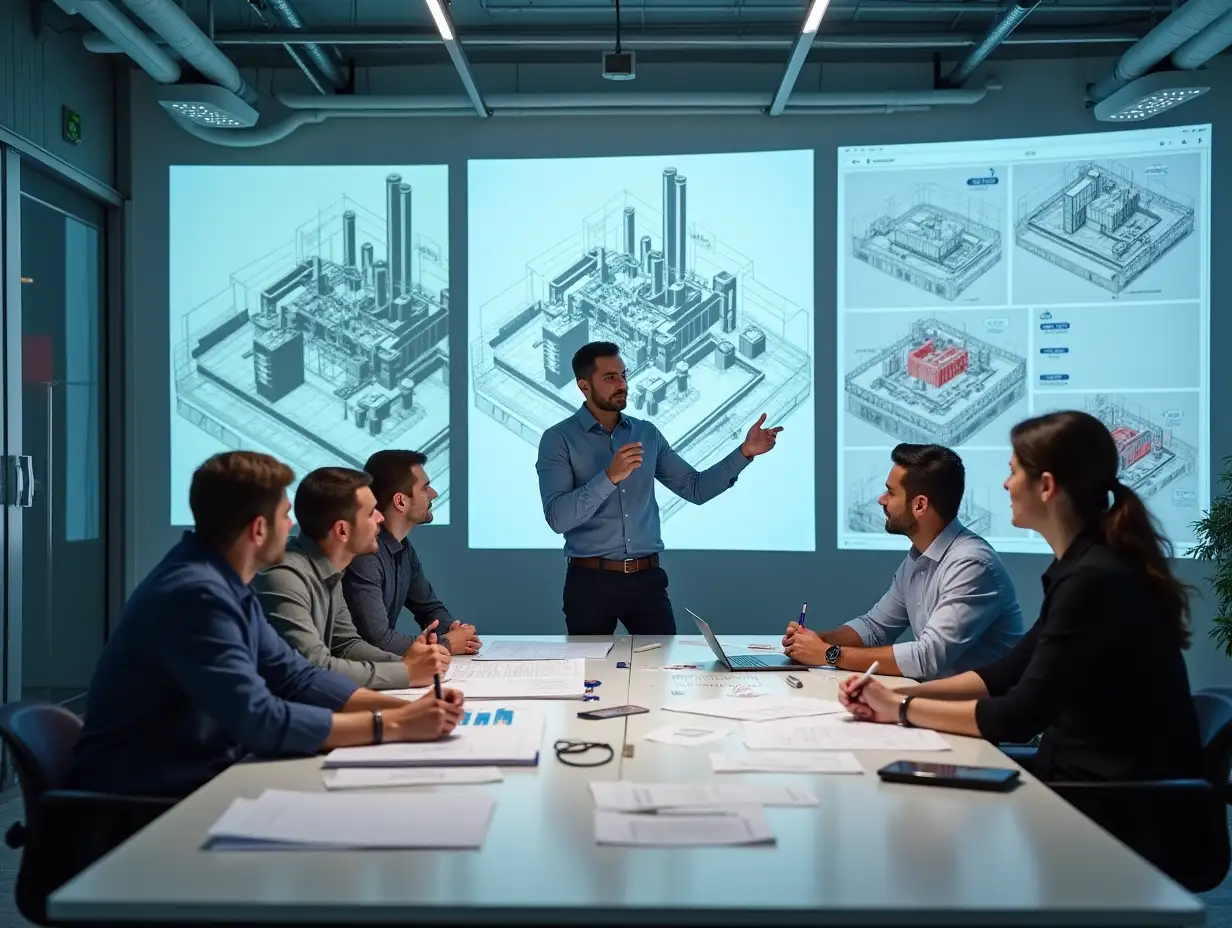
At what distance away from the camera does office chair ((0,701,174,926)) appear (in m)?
2.12

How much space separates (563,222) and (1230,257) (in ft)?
10.9

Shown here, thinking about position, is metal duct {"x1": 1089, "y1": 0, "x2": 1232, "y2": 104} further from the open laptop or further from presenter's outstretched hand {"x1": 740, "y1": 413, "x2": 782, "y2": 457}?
the open laptop

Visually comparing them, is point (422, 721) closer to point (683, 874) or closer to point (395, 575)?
point (683, 874)

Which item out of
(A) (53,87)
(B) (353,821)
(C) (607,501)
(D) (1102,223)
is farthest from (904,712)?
(A) (53,87)

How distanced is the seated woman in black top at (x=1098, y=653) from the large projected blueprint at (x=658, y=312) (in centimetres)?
360

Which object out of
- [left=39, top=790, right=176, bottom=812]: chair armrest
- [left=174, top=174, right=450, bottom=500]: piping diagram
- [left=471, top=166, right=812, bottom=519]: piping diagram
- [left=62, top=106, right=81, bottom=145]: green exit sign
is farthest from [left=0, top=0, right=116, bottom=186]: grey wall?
[left=39, top=790, right=176, bottom=812]: chair armrest

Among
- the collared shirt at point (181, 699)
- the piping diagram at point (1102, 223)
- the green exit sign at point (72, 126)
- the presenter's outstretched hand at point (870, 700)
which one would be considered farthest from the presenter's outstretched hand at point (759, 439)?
the green exit sign at point (72, 126)

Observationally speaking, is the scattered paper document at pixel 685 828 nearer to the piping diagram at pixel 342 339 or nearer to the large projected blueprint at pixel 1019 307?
the large projected blueprint at pixel 1019 307

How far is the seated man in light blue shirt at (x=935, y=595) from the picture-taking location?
295 centimetres

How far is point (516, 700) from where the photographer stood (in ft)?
9.05

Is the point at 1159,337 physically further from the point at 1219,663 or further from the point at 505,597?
the point at 505,597

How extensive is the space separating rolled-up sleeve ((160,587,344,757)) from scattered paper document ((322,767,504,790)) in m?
0.13

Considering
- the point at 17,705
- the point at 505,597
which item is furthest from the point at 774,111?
the point at 17,705

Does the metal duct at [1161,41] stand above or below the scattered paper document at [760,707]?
above
